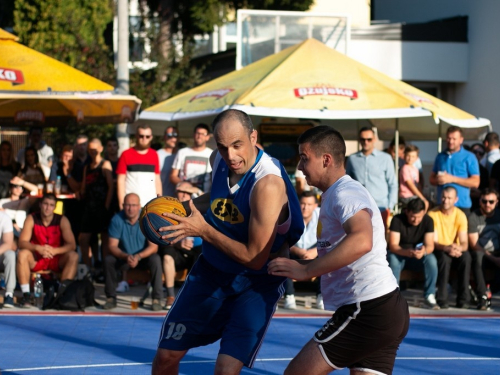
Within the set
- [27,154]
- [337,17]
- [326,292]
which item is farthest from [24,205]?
[337,17]

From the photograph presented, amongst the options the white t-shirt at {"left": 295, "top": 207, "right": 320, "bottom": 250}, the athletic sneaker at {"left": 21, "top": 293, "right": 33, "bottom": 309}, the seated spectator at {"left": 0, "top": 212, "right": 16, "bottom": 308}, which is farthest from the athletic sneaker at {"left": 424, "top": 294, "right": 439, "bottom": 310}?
the seated spectator at {"left": 0, "top": 212, "right": 16, "bottom": 308}

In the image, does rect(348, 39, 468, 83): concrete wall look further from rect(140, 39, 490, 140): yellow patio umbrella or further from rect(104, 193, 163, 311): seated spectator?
rect(104, 193, 163, 311): seated spectator

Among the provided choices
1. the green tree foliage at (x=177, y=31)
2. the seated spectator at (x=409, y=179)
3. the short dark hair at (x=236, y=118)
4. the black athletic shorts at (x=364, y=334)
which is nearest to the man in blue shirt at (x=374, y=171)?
the seated spectator at (x=409, y=179)

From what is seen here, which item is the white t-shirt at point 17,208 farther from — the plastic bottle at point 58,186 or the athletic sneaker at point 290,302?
the athletic sneaker at point 290,302

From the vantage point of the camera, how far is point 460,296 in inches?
433

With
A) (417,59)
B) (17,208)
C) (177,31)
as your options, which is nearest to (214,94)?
(17,208)

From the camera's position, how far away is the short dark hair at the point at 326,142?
4.70m

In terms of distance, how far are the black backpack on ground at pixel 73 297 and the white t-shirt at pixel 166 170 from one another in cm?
197

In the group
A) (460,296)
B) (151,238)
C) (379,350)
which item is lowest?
(460,296)

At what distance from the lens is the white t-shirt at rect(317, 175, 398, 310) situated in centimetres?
462

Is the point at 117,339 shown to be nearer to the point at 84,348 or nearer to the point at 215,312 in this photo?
the point at 84,348

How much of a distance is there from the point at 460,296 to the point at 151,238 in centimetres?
695

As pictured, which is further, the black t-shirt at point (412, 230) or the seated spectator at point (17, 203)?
the seated spectator at point (17, 203)

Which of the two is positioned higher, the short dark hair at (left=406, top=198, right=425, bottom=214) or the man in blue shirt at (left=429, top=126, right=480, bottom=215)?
the man in blue shirt at (left=429, top=126, right=480, bottom=215)
